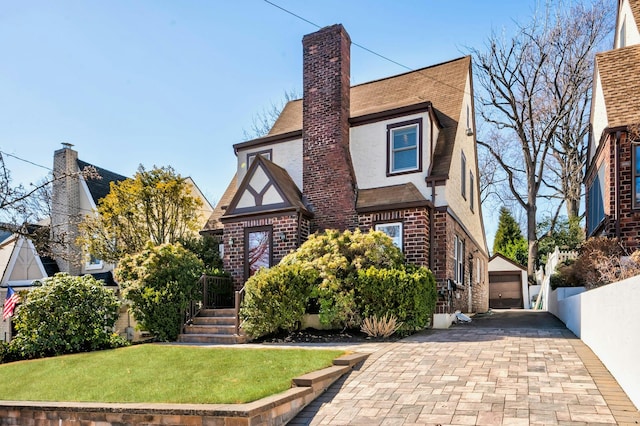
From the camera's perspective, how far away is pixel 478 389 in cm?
607

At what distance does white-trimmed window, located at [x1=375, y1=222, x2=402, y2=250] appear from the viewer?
13180 mm

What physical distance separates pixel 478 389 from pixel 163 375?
457 centimetres

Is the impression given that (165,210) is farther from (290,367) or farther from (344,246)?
(290,367)

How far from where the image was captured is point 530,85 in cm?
2494

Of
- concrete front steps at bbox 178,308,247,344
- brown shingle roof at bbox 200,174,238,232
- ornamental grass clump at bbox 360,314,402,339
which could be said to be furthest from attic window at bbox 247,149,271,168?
ornamental grass clump at bbox 360,314,402,339

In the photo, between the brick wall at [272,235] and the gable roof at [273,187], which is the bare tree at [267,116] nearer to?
the gable roof at [273,187]

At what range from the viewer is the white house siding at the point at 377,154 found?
44.8 feet

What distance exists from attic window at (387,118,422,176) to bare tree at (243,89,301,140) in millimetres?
18449

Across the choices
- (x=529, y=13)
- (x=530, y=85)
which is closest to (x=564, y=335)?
(x=530, y=85)

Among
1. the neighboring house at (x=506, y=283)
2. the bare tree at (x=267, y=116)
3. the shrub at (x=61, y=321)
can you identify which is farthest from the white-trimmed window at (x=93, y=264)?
the neighboring house at (x=506, y=283)

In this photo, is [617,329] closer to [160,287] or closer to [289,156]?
[160,287]

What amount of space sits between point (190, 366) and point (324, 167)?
321 inches

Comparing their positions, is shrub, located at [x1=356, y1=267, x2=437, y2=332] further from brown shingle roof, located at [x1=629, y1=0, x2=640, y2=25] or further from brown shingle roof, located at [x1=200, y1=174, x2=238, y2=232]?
brown shingle roof, located at [x1=629, y1=0, x2=640, y2=25]

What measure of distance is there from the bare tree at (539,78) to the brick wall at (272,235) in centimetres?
1542
